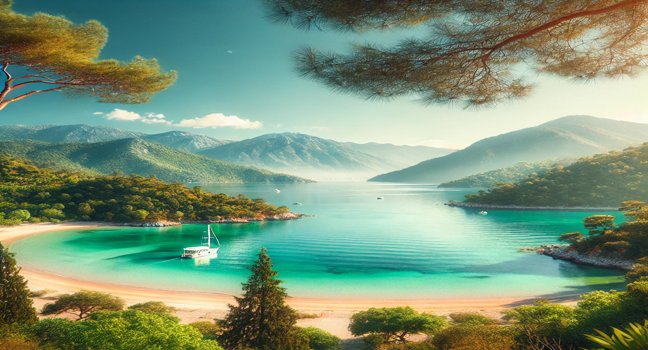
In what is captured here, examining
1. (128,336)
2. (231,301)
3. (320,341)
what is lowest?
(231,301)

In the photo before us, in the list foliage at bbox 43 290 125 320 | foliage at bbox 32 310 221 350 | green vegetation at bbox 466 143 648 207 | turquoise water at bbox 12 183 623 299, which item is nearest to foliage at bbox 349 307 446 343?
foliage at bbox 32 310 221 350

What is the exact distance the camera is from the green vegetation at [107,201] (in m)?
58.2

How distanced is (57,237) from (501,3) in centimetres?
5830

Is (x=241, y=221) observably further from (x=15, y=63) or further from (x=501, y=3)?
(x=501, y=3)

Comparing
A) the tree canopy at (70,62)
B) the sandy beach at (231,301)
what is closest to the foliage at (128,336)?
the tree canopy at (70,62)

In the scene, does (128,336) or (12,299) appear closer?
(128,336)

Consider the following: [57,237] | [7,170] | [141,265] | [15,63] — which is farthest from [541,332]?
[7,170]

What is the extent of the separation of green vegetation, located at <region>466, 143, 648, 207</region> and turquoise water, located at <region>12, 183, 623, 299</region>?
1177 inches

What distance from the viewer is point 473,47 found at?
727cm

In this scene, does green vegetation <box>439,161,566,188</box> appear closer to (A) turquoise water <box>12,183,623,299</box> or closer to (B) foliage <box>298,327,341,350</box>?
(A) turquoise water <box>12,183,623,299</box>

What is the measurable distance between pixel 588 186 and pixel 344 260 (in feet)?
272

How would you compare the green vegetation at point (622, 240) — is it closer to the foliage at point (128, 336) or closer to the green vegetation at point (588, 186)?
the foliage at point (128, 336)

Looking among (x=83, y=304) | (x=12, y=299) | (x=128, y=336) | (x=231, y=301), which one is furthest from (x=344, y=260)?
(x=128, y=336)

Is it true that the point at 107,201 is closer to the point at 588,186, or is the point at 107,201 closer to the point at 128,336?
the point at 128,336
